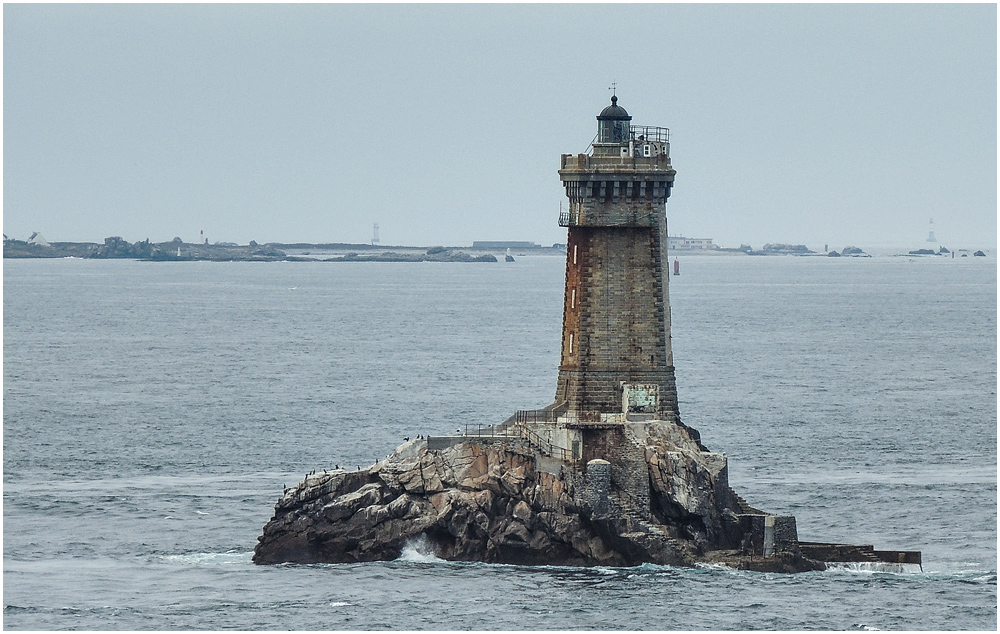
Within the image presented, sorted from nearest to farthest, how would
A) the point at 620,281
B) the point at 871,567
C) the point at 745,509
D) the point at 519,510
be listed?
the point at 519,510 → the point at 871,567 → the point at 745,509 → the point at 620,281

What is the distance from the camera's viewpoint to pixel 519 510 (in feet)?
197

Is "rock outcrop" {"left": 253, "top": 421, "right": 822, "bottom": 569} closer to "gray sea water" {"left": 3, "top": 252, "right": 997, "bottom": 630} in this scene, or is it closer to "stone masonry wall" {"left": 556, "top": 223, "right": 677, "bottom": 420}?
"gray sea water" {"left": 3, "top": 252, "right": 997, "bottom": 630}

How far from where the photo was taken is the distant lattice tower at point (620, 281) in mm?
64000

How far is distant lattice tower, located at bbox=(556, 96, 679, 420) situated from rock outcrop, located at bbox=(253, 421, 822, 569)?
2.49 m

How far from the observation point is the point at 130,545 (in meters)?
64.3

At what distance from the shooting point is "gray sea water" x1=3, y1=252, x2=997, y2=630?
55.5m

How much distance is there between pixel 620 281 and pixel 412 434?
23.4 m

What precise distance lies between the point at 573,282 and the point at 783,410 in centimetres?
3367

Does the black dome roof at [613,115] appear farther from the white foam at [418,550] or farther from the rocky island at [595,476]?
the white foam at [418,550]

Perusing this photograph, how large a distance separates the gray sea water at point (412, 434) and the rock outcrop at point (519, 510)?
2.71ft

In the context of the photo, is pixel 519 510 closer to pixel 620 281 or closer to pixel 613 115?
pixel 620 281

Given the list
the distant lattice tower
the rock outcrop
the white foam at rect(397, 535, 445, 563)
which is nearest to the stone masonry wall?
the distant lattice tower

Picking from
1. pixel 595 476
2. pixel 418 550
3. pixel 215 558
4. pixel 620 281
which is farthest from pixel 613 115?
pixel 215 558

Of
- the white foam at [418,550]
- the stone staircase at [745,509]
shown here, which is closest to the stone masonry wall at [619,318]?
the stone staircase at [745,509]
